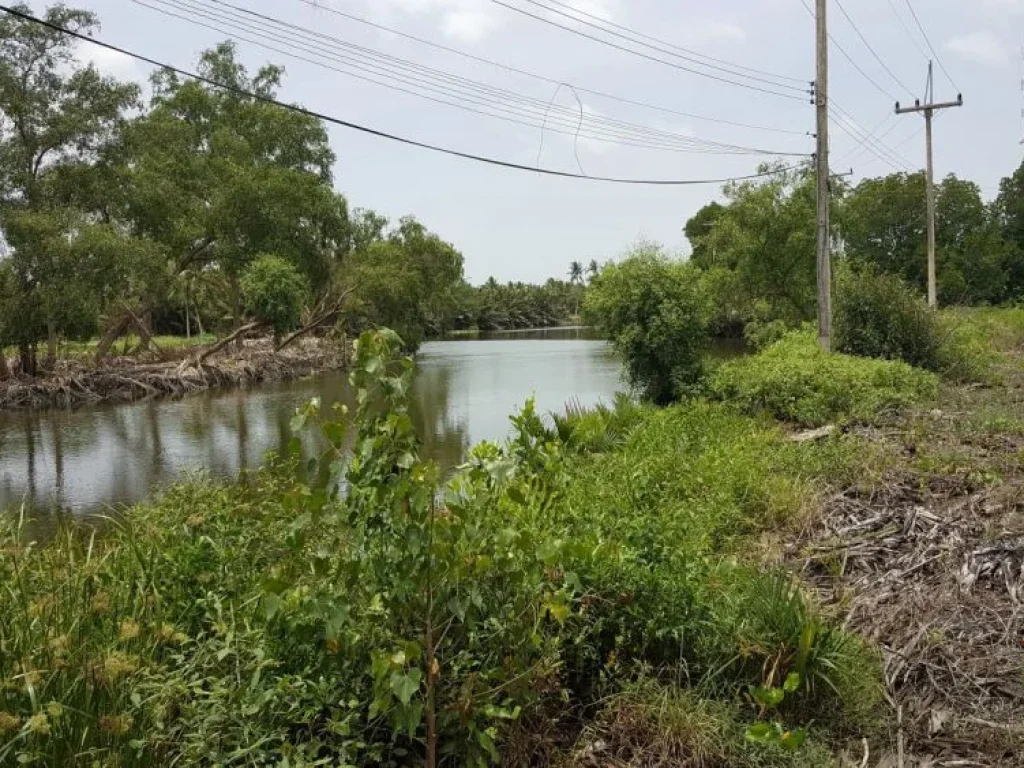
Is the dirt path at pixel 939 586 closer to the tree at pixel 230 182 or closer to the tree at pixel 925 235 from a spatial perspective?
the tree at pixel 230 182

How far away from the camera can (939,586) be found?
169 inches

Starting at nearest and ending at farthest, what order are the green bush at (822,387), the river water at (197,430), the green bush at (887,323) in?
the green bush at (822,387)
the river water at (197,430)
the green bush at (887,323)

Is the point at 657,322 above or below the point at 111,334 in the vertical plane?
below

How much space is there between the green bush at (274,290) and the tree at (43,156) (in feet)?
24.1

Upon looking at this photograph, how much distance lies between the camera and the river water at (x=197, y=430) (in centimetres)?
1085

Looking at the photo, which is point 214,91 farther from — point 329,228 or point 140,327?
point 140,327

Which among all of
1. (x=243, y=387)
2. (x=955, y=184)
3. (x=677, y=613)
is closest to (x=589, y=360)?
(x=243, y=387)

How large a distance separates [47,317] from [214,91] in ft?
55.4

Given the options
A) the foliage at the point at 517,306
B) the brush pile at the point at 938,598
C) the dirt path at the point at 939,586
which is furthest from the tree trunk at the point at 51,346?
the foliage at the point at 517,306

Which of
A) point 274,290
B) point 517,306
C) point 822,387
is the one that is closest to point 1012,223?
point 274,290

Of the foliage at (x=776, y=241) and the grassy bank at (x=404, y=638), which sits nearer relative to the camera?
the grassy bank at (x=404, y=638)

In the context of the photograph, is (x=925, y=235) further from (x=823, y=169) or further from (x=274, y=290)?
(x=274, y=290)

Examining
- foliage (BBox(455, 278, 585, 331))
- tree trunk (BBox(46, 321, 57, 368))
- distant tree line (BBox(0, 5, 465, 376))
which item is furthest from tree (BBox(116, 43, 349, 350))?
foliage (BBox(455, 278, 585, 331))

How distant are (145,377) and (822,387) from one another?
778 inches
